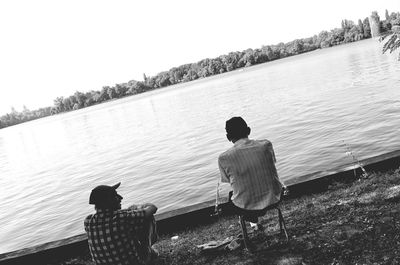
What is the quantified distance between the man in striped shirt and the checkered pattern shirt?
138 centimetres

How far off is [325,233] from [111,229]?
2899mm

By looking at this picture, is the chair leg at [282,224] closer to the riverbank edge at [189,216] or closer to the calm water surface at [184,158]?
the riverbank edge at [189,216]

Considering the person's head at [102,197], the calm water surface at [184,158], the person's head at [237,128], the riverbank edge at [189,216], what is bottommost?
the calm water surface at [184,158]

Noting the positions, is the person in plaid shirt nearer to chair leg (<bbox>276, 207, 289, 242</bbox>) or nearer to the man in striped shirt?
the man in striped shirt

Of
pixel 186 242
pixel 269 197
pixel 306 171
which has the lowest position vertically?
pixel 306 171

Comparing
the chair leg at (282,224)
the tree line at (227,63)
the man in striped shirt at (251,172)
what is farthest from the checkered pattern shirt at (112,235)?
the tree line at (227,63)

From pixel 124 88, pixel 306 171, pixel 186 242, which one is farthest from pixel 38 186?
pixel 124 88

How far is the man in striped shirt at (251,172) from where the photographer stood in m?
4.98

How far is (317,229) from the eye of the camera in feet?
17.9

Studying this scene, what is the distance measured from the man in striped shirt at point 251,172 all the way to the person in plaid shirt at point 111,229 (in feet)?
4.20

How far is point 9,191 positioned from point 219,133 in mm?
12667

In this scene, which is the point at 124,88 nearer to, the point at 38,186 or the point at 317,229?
the point at 38,186

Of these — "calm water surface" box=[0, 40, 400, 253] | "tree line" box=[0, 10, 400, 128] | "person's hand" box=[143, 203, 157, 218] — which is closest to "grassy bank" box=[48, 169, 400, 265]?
"person's hand" box=[143, 203, 157, 218]

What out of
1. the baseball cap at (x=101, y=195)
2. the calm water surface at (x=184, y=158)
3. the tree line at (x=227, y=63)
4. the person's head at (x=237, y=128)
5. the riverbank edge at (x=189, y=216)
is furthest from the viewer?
the tree line at (x=227, y=63)
